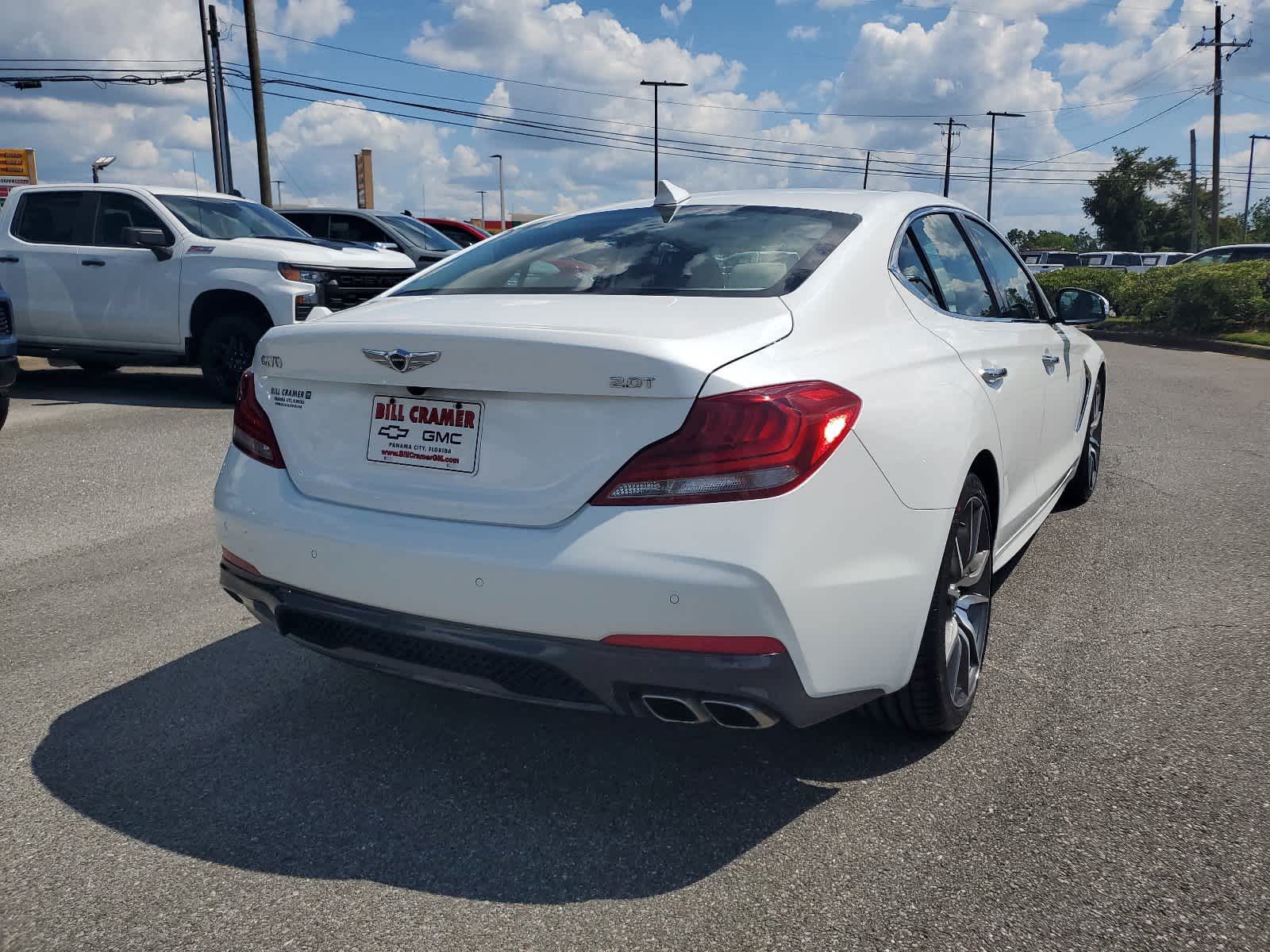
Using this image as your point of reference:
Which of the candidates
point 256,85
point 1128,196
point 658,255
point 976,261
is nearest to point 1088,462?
point 976,261

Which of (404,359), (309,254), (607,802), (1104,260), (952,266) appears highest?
(1104,260)

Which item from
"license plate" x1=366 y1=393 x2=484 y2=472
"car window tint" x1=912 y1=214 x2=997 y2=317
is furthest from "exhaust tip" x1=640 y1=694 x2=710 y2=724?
"car window tint" x1=912 y1=214 x2=997 y2=317

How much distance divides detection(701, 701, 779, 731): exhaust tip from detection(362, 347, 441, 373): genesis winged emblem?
103 centimetres

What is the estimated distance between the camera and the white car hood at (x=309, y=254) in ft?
32.9

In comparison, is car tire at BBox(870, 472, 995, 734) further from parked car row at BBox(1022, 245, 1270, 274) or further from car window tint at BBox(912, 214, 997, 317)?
parked car row at BBox(1022, 245, 1270, 274)

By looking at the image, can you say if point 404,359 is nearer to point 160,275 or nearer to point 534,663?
point 534,663

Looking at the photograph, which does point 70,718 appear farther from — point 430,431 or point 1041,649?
point 1041,649

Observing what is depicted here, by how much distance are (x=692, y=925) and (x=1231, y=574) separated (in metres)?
3.63

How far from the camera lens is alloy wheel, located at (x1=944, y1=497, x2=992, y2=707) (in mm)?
3098

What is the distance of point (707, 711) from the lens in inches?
97.7

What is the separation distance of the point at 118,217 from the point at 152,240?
859mm

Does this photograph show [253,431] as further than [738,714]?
Yes

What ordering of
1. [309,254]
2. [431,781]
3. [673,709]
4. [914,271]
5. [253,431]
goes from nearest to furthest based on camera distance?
[673,709], [431,781], [253,431], [914,271], [309,254]

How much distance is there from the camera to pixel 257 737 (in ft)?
10.6
